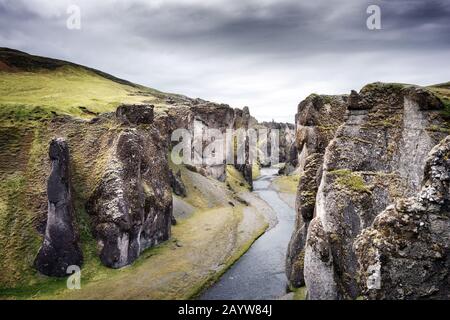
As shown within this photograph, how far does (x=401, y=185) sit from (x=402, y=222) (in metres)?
12.9

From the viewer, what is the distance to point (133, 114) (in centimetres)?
6962

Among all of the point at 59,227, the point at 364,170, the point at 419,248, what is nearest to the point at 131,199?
the point at 59,227

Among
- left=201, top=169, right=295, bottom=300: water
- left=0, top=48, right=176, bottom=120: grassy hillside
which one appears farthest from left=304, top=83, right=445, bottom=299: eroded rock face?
left=0, top=48, right=176, bottom=120: grassy hillside

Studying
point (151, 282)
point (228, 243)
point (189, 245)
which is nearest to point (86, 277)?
point (151, 282)

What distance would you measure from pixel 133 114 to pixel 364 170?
159ft

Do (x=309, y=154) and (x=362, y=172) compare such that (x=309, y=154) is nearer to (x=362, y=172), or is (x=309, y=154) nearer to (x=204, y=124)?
(x=362, y=172)

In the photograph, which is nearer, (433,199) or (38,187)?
(433,199)

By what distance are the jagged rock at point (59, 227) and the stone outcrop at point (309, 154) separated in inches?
1142

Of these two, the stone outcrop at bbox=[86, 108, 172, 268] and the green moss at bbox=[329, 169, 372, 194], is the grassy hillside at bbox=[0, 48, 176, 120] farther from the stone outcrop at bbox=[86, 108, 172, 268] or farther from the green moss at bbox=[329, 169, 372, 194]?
the green moss at bbox=[329, 169, 372, 194]

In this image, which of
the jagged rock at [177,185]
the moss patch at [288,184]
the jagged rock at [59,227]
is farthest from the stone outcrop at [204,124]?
the jagged rock at [59,227]

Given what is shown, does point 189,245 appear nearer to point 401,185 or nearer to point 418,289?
point 401,185

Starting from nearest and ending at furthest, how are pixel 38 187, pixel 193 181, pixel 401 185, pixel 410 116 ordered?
pixel 401 185 < pixel 410 116 < pixel 38 187 < pixel 193 181

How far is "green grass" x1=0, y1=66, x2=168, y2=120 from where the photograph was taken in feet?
236

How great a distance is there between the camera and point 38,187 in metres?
56.7
